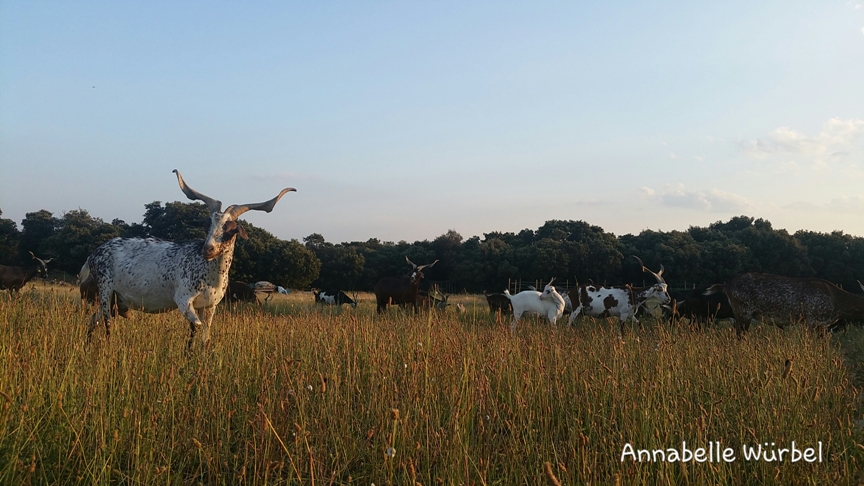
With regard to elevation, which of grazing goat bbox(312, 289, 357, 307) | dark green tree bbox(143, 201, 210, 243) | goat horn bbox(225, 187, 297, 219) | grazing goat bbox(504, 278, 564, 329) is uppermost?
dark green tree bbox(143, 201, 210, 243)

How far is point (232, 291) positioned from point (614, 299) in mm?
14361

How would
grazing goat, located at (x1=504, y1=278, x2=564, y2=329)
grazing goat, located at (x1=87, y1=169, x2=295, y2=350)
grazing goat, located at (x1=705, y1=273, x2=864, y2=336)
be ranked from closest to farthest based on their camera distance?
grazing goat, located at (x1=87, y1=169, x2=295, y2=350)
grazing goat, located at (x1=705, y1=273, x2=864, y2=336)
grazing goat, located at (x1=504, y1=278, x2=564, y2=329)

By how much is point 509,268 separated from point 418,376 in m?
44.5

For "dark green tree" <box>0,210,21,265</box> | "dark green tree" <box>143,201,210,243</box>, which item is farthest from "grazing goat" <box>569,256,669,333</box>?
"dark green tree" <box>0,210,21,265</box>

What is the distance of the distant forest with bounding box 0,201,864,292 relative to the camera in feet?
155

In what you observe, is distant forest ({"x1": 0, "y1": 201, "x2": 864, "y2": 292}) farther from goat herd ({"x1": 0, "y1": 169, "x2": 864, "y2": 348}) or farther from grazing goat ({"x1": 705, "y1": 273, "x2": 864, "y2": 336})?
grazing goat ({"x1": 705, "y1": 273, "x2": 864, "y2": 336})

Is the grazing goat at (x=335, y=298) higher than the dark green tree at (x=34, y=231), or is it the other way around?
the dark green tree at (x=34, y=231)

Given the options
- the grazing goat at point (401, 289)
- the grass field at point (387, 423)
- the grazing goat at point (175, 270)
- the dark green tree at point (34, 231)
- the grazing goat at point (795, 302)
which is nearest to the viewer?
the grass field at point (387, 423)

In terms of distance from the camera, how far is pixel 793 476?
3145mm

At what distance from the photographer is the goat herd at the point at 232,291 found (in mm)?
7262

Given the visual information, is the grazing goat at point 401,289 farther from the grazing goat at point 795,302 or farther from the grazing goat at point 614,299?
the grazing goat at point 795,302

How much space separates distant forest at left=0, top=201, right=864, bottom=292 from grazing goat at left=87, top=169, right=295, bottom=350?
127 feet

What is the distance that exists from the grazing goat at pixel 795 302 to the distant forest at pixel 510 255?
1369 inches

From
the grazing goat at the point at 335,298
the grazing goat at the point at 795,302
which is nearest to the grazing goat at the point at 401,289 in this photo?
the grazing goat at the point at 335,298
